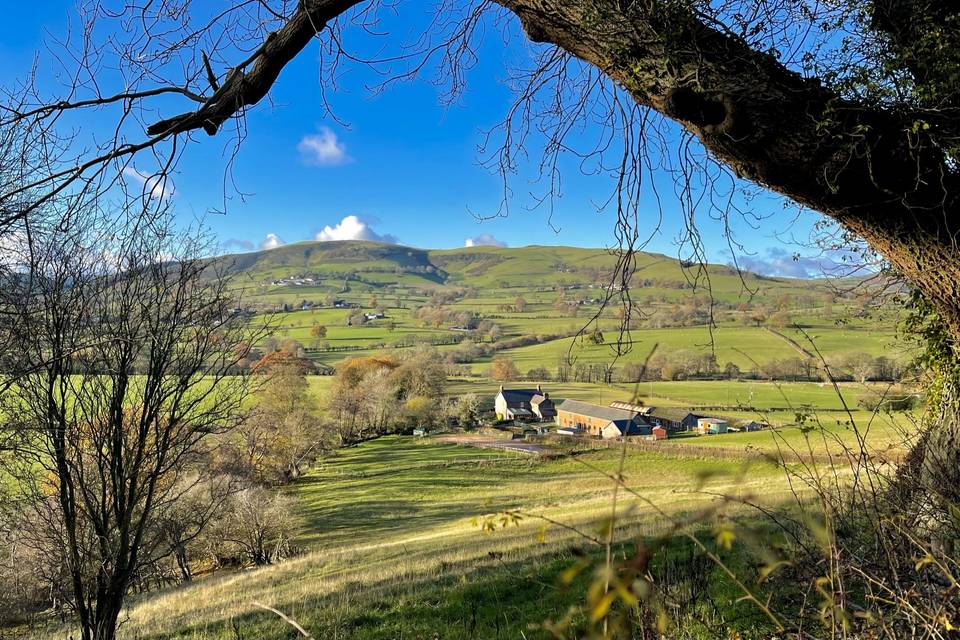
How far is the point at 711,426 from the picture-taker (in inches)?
1770

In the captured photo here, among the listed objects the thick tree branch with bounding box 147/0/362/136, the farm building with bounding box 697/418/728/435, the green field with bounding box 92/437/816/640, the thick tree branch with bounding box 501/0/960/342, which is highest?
the thick tree branch with bounding box 147/0/362/136

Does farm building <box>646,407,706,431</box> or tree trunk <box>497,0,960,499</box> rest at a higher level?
tree trunk <box>497,0,960,499</box>

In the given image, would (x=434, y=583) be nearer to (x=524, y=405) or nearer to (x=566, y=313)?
(x=524, y=405)

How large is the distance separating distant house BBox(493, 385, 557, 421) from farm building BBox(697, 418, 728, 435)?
22448 millimetres

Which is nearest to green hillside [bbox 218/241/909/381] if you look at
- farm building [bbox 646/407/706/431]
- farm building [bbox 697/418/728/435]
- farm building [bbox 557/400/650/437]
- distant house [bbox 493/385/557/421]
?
distant house [bbox 493/385/557/421]

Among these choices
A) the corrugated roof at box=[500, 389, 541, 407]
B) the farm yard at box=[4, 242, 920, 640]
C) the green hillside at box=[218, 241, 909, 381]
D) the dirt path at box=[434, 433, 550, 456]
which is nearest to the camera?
the farm yard at box=[4, 242, 920, 640]

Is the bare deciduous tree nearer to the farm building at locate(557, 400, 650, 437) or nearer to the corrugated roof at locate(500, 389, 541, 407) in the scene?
the farm building at locate(557, 400, 650, 437)

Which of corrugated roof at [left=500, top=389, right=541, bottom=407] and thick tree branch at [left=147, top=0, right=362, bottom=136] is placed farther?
corrugated roof at [left=500, top=389, right=541, bottom=407]

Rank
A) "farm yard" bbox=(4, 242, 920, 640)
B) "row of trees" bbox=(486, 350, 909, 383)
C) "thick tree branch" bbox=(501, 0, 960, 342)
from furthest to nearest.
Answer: "thick tree branch" bbox=(501, 0, 960, 342)
"farm yard" bbox=(4, 242, 920, 640)
"row of trees" bbox=(486, 350, 909, 383)

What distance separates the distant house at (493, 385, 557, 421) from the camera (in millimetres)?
64188

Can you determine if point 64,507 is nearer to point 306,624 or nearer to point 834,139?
point 306,624

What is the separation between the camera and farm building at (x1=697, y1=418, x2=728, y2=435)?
143 ft

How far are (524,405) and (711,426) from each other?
85.5ft

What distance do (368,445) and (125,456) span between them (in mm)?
48149
